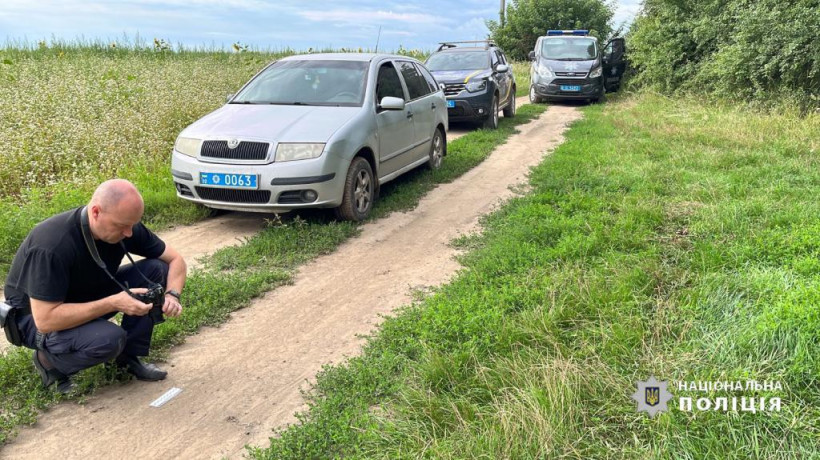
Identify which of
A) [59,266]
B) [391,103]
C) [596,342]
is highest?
[391,103]

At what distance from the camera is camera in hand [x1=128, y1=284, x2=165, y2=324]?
3236 millimetres

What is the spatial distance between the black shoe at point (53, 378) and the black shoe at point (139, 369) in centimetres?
29

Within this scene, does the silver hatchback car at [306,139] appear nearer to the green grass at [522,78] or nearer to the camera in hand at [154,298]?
the camera in hand at [154,298]

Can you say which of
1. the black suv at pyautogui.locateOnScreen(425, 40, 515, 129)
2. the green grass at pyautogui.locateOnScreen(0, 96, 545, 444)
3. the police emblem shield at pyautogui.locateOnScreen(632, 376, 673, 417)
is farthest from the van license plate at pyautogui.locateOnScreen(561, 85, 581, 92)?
the police emblem shield at pyautogui.locateOnScreen(632, 376, 673, 417)

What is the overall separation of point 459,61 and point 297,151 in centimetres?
852

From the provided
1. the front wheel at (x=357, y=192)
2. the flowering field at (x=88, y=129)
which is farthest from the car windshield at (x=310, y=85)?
the flowering field at (x=88, y=129)

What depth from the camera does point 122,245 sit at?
336cm

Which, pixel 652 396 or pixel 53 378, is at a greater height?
pixel 53 378

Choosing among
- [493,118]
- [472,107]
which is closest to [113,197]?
[472,107]

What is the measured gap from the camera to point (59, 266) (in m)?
2.94

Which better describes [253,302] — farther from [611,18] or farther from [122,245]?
[611,18]

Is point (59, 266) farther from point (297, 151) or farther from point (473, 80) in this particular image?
point (473, 80)

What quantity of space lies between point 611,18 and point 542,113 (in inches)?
896

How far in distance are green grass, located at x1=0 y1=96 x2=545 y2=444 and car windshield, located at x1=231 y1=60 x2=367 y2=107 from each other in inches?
52.3
